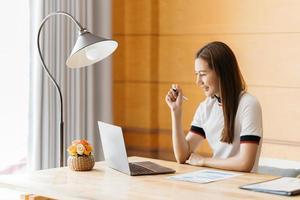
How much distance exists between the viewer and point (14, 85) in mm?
4621

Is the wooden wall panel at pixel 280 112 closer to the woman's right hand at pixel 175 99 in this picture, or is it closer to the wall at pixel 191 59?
the wall at pixel 191 59

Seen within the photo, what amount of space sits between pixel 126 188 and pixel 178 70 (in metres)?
2.31

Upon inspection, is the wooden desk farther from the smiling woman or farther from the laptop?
the smiling woman

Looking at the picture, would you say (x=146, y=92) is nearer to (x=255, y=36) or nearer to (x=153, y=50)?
(x=153, y=50)

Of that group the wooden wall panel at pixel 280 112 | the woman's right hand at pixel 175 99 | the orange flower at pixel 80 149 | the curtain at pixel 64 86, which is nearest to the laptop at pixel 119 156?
the orange flower at pixel 80 149

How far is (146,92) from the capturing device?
5.31 metres

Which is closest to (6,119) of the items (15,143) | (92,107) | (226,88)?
(15,143)

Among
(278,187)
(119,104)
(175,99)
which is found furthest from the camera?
(119,104)

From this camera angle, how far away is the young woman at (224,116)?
3.44m

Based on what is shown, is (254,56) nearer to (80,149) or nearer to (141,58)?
(141,58)

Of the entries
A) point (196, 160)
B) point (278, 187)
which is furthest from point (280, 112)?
point (278, 187)

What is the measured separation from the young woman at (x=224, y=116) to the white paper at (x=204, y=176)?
127mm

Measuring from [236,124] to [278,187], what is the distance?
750mm

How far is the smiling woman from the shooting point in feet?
14.9
